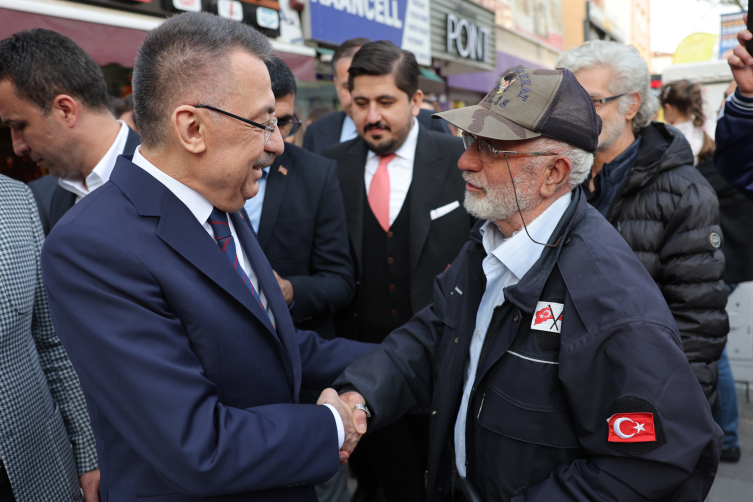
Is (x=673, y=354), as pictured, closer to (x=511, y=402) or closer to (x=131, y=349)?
(x=511, y=402)

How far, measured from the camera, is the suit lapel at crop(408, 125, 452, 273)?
297 cm

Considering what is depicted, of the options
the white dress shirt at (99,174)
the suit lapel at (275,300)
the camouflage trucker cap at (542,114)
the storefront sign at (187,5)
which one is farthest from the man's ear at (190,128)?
the storefront sign at (187,5)

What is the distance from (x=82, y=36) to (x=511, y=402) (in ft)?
15.9

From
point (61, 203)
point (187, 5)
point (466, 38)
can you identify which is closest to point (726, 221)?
point (61, 203)

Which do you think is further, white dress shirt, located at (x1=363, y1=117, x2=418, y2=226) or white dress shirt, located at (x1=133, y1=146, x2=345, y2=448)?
white dress shirt, located at (x1=363, y1=117, x2=418, y2=226)

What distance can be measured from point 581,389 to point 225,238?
1080 millimetres

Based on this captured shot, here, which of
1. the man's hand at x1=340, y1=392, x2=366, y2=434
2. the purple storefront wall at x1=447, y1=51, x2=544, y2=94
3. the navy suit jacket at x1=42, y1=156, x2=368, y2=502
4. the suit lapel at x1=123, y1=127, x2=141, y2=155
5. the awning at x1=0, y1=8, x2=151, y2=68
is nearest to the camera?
the navy suit jacket at x1=42, y1=156, x2=368, y2=502

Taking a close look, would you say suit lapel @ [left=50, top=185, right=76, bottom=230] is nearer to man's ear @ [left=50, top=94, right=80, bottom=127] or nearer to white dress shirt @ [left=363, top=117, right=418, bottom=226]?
man's ear @ [left=50, top=94, right=80, bottom=127]

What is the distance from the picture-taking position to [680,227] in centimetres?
239

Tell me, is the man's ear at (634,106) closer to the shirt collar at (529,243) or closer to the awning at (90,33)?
the shirt collar at (529,243)

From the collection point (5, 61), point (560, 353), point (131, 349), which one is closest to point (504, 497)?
point (560, 353)

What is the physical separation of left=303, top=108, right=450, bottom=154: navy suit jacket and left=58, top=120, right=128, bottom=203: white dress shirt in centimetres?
198

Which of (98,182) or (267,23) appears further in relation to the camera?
(267,23)

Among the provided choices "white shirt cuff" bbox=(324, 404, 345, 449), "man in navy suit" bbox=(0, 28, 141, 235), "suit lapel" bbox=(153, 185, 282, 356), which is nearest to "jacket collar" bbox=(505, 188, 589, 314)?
"white shirt cuff" bbox=(324, 404, 345, 449)
